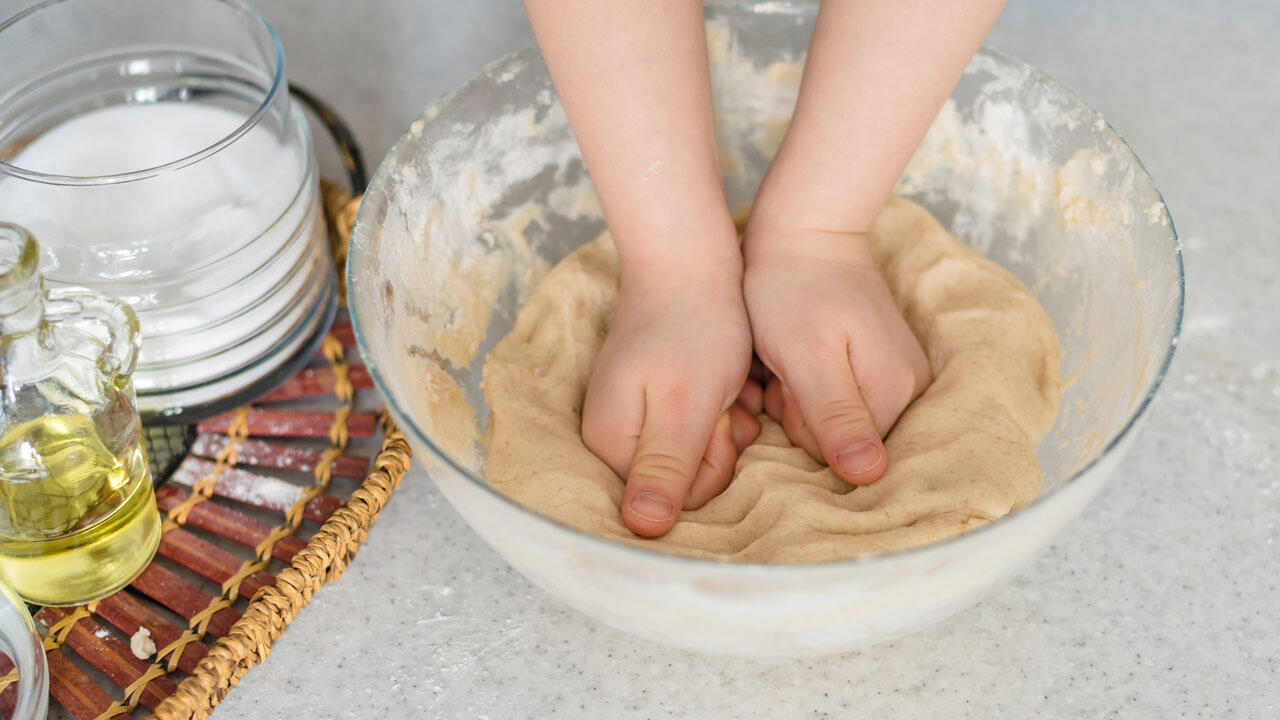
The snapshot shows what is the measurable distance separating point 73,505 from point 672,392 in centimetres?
34

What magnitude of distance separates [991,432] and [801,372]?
114 millimetres

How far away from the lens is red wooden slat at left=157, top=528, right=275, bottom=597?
2.14 ft

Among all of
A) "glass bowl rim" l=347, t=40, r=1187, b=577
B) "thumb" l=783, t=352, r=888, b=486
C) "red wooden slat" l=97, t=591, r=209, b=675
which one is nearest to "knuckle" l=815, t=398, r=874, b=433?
"thumb" l=783, t=352, r=888, b=486

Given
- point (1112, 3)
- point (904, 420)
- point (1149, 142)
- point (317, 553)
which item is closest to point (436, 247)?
point (317, 553)

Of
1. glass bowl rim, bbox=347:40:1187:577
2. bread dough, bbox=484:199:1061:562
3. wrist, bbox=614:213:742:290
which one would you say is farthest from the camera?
wrist, bbox=614:213:742:290

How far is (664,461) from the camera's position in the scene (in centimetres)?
63

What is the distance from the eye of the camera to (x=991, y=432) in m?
0.64

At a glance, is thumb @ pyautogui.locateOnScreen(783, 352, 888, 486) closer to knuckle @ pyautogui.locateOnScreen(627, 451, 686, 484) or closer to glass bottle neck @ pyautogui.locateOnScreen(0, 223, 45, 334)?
knuckle @ pyautogui.locateOnScreen(627, 451, 686, 484)

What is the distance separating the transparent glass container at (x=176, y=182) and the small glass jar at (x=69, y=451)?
52mm

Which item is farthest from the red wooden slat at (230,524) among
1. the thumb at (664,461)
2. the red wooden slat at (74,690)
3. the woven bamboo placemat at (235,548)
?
the thumb at (664,461)

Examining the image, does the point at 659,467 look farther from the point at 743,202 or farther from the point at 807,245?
the point at 743,202

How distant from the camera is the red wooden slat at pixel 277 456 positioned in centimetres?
72

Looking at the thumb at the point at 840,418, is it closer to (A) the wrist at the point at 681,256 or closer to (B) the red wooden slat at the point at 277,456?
(A) the wrist at the point at 681,256

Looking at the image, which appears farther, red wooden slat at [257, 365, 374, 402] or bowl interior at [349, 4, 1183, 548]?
red wooden slat at [257, 365, 374, 402]
